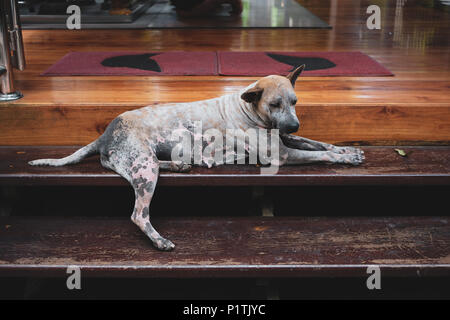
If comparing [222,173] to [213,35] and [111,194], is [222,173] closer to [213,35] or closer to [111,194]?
[111,194]

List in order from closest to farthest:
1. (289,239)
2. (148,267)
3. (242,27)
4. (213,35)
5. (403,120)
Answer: (148,267) < (289,239) < (403,120) < (213,35) < (242,27)

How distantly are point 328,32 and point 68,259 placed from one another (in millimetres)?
3482

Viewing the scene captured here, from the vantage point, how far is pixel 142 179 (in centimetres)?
171

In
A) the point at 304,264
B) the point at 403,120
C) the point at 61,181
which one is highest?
the point at 403,120

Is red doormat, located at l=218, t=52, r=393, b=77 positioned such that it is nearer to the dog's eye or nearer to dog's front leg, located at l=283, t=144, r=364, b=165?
dog's front leg, located at l=283, t=144, r=364, b=165

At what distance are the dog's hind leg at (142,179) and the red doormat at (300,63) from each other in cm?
119

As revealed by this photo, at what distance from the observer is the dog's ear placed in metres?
1.69

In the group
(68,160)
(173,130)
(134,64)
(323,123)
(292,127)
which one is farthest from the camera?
(134,64)

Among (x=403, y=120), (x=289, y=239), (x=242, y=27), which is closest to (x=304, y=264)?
(x=289, y=239)

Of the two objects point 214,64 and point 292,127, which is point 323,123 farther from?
point 214,64

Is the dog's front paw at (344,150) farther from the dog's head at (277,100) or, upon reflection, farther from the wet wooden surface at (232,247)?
the dog's head at (277,100)

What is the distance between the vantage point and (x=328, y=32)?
4359 mm

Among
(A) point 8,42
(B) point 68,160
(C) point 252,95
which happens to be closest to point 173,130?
(C) point 252,95

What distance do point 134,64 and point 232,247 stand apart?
171cm
